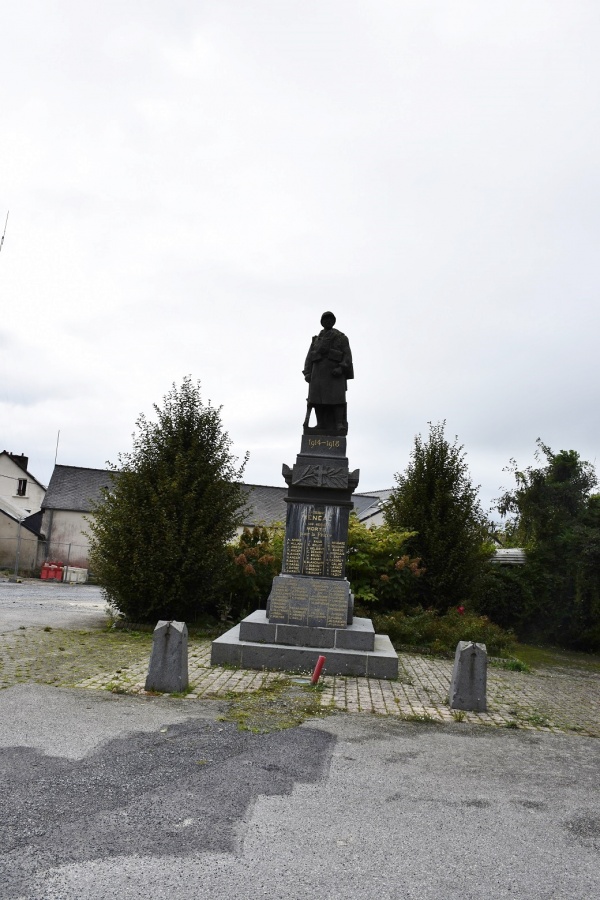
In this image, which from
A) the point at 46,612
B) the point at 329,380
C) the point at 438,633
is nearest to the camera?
the point at 329,380

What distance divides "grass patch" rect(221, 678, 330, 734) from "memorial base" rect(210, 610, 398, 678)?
931mm

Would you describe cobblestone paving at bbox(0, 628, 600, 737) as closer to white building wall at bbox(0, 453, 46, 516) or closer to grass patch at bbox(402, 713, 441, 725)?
grass patch at bbox(402, 713, 441, 725)

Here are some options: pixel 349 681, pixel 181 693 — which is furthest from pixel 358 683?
pixel 181 693

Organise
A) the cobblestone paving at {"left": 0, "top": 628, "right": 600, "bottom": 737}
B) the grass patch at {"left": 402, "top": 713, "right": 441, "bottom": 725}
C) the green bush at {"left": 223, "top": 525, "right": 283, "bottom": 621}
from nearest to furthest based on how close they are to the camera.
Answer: the grass patch at {"left": 402, "top": 713, "right": 441, "bottom": 725}
the cobblestone paving at {"left": 0, "top": 628, "right": 600, "bottom": 737}
the green bush at {"left": 223, "top": 525, "right": 283, "bottom": 621}

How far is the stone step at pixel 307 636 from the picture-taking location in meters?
9.62

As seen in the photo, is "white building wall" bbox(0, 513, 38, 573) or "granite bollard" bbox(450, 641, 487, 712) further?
"white building wall" bbox(0, 513, 38, 573)

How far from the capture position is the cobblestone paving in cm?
736

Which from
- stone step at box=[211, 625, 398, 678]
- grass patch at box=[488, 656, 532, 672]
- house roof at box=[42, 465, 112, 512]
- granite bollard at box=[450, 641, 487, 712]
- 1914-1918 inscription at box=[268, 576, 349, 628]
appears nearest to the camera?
granite bollard at box=[450, 641, 487, 712]

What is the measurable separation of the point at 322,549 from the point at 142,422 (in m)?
6.15

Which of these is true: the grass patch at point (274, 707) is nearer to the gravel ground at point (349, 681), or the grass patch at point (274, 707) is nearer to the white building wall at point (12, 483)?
the gravel ground at point (349, 681)

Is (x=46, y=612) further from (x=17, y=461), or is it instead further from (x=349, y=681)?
(x=17, y=461)

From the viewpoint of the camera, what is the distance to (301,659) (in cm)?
927

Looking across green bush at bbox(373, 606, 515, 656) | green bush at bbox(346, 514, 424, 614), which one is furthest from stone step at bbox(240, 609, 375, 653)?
green bush at bbox(346, 514, 424, 614)

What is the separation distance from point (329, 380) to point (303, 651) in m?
4.57
